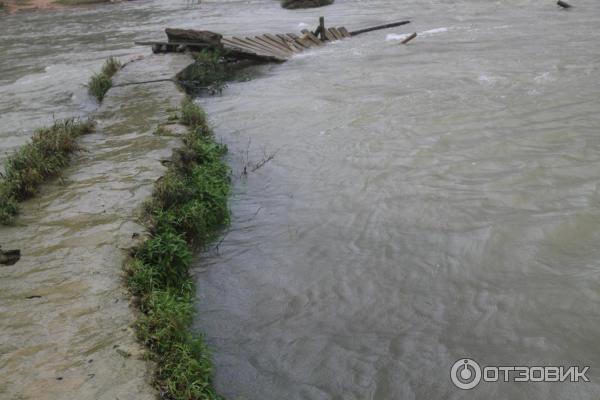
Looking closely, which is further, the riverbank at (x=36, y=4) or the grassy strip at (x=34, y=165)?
the riverbank at (x=36, y=4)

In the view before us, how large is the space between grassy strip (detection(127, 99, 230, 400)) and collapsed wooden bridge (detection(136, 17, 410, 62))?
565 centimetres

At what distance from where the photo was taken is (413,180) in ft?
20.2

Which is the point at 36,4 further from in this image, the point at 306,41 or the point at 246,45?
the point at 246,45

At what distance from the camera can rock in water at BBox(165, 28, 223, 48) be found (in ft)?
40.7

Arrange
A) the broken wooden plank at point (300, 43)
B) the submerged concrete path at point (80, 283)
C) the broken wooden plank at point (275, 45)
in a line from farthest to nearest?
the broken wooden plank at point (300, 43)
the broken wooden plank at point (275, 45)
the submerged concrete path at point (80, 283)

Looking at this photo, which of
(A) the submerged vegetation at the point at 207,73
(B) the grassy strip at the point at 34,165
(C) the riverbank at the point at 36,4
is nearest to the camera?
(B) the grassy strip at the point at 34,165

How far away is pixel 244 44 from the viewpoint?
42.7 ft

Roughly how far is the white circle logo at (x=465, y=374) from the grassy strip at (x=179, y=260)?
1.57 m

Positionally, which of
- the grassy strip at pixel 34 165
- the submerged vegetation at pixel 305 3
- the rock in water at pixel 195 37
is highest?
the submerged vegetation at pixel 305 3

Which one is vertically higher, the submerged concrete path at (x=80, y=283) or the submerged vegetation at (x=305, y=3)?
the submerged vegetation at (x=305, y=3)

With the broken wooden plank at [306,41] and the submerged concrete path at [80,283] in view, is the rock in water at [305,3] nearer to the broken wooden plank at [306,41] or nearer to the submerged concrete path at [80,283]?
the broken wooden plank at [306,41]

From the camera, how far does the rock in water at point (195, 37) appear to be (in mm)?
12391

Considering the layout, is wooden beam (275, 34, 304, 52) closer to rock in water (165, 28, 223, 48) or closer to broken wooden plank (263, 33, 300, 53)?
broken wooden plank (263, 33, 300, 53)

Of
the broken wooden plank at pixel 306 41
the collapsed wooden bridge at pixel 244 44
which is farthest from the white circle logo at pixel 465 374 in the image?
the broken wooden plank at pixel 306 41
